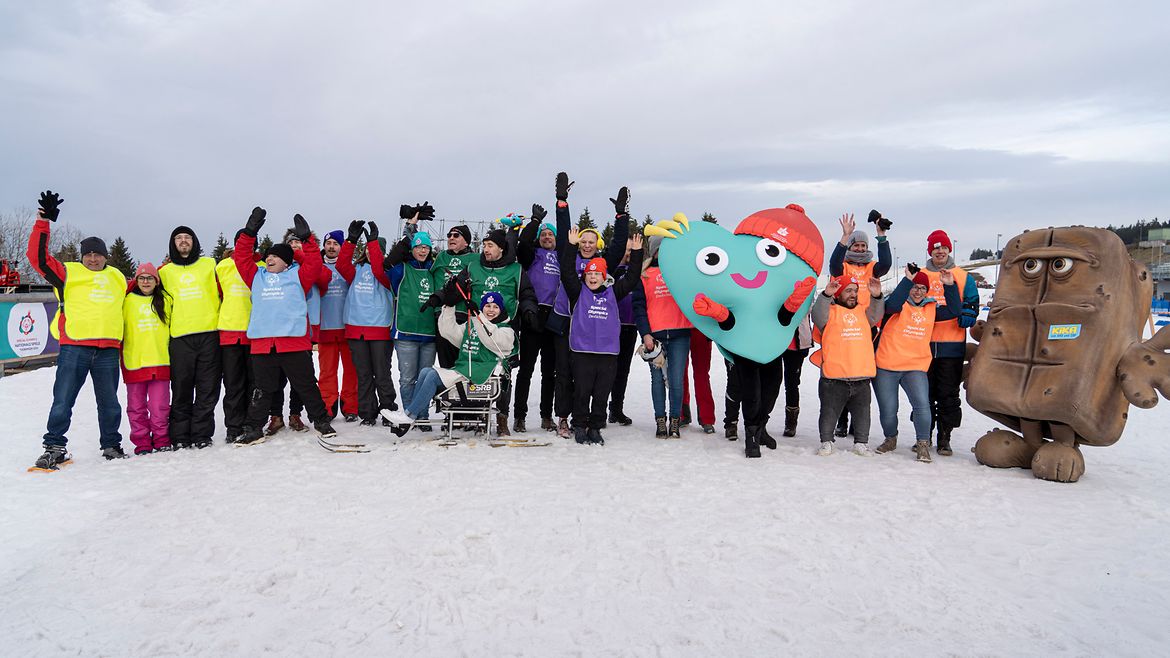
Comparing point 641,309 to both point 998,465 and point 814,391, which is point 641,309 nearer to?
point 998,465

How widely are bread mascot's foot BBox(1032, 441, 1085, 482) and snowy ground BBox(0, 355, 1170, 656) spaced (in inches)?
4.1

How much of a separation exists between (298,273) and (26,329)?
9289 millimetres

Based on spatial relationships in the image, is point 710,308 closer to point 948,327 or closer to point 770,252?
point 770,252

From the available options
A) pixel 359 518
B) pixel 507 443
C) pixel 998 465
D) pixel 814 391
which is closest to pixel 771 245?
pixel 998 465

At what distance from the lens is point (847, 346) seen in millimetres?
5785

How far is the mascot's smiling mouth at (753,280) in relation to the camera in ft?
18.8

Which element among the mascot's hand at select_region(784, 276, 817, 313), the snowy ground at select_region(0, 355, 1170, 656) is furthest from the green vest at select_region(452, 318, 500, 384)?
the mascot's hand at select_region(784, 276, 817, 313)

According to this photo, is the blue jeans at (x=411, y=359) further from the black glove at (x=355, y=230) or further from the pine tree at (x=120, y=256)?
the pine tree at (x=120, y=256)

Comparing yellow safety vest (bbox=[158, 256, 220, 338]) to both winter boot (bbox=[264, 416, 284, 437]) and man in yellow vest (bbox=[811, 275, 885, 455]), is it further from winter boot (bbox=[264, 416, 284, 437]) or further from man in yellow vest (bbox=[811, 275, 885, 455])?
man in yellow vest (bbox=[811, 275, 885, 455])

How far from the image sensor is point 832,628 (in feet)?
9.36

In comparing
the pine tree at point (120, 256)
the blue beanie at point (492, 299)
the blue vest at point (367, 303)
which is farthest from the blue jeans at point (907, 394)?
the pine tree at point (120, 256)

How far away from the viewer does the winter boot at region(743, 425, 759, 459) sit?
225 inches

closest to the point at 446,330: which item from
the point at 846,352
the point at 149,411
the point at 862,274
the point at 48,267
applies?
the point at 149,411

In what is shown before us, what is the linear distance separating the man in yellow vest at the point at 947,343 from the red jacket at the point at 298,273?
18.3ft
